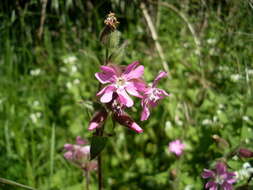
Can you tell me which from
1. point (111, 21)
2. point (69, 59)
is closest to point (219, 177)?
point (111, 21)

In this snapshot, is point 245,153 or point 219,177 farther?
point 219,177

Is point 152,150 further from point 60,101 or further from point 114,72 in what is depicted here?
point 114,72

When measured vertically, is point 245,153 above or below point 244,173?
above

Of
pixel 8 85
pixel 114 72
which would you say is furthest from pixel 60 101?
pixel 114 72

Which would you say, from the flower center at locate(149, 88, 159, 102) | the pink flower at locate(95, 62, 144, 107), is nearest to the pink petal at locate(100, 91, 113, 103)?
the pink flower at locate(95, 62, 144, 107)

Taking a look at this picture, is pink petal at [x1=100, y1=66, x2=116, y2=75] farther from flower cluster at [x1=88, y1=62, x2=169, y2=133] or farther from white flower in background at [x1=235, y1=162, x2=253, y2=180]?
white flower in background at [x1=235, y1=162, x2=253, y2=180]

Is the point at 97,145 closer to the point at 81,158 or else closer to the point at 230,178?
the point at 81,158
